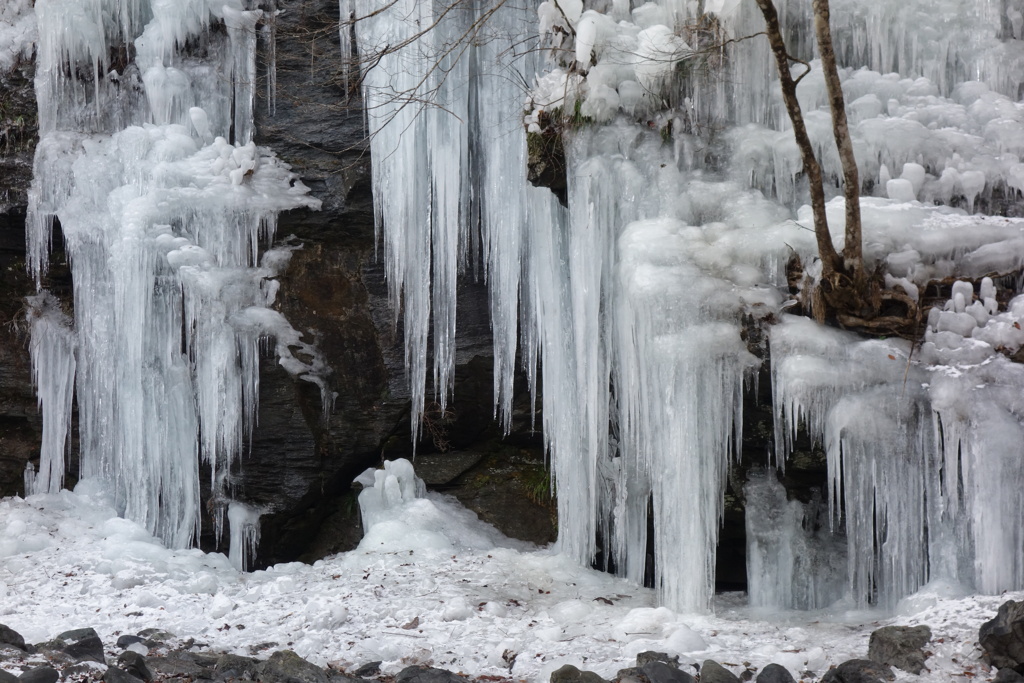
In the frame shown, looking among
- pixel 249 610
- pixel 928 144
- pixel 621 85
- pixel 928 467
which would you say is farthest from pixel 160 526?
pixel 928 144

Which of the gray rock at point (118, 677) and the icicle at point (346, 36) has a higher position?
the icicle at point (346, 36)

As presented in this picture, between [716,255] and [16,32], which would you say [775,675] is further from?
[16,32]

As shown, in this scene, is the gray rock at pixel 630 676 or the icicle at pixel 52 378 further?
the icicle at pixel 52 378

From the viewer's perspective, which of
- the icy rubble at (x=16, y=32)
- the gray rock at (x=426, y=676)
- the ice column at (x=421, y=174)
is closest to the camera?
the gray rock at (x=426, y=676)

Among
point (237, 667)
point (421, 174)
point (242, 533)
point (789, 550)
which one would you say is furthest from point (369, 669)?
point (421, 174)

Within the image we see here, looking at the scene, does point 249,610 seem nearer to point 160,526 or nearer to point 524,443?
point 160,526

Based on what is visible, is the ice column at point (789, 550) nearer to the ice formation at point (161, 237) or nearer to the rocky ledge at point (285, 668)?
the rocky ledge at point (285, 668)

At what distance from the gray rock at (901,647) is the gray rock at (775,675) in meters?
0.45

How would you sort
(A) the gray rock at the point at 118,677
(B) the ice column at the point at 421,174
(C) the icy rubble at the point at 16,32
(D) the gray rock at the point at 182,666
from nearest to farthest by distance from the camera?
(A) the gray rock at the point at 118,677 < (D) the gray rock at the point at 182,666 < (B) the ice column at the point at 421,174 < (C) the icy rubble at the point at 16,32

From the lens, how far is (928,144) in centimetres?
573

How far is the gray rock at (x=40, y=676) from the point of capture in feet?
13.4

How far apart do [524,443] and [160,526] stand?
10.1ft

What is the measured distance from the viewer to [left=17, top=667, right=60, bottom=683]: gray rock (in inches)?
161

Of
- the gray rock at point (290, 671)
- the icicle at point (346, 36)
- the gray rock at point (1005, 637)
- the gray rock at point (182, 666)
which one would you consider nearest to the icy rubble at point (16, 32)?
the icicle at point (346, 36)
